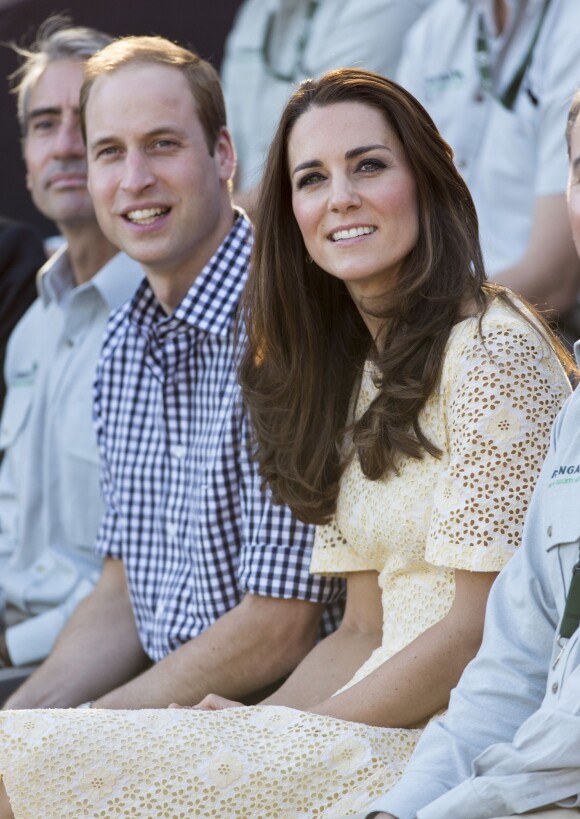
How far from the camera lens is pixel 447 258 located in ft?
7.51

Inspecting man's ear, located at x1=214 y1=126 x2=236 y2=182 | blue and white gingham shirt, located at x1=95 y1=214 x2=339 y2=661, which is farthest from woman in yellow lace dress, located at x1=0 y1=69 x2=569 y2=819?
man's ear, located at x1=214 y1=126 x2=236 y2=182

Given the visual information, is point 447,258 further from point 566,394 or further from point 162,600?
point 162,600

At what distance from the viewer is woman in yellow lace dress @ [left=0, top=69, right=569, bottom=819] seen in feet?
6.41

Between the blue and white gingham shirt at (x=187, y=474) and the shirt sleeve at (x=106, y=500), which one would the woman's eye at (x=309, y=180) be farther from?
the shirt sleeve at (x=106, y=500)

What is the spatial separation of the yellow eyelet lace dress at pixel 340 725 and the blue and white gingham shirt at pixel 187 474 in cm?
47

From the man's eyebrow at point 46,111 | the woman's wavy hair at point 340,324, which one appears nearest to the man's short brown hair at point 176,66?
the woman's wavy hair at point 340,324

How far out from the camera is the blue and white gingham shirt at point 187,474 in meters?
2.60

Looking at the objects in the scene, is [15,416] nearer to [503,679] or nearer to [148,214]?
[148,214]

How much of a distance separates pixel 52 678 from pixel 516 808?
1617 mm

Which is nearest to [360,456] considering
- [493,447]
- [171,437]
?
[493,447]

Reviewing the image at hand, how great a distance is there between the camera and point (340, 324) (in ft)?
8.31

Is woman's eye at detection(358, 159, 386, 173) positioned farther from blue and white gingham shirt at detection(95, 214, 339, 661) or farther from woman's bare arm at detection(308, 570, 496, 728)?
woman's bare arm at detection(308, 570, 496, 728)

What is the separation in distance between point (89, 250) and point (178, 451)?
1113mm

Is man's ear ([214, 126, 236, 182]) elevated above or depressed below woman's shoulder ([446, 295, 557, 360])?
above
